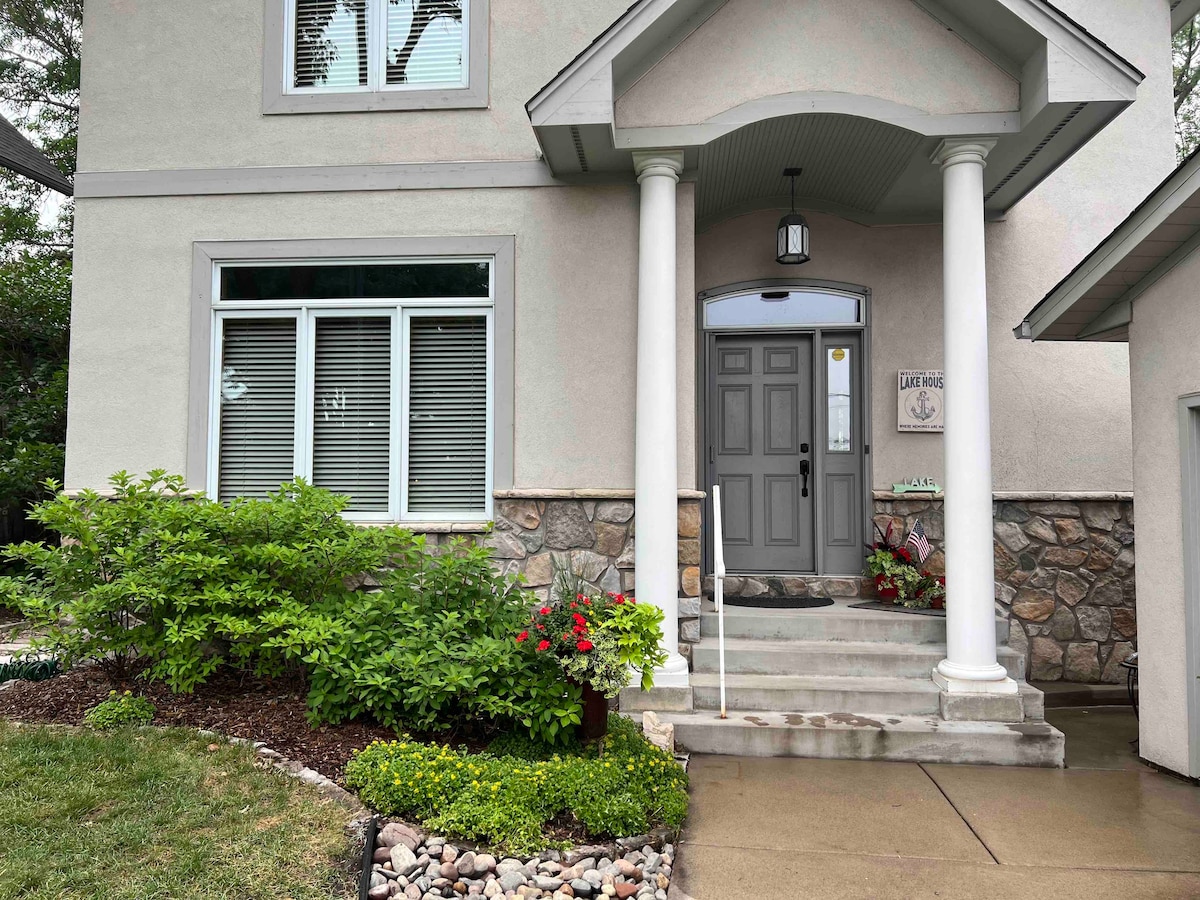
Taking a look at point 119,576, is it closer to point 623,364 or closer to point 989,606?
point 623,364

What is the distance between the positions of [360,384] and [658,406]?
2.09 metres

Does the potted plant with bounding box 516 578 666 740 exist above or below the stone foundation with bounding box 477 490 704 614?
below

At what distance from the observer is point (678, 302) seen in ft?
16.9

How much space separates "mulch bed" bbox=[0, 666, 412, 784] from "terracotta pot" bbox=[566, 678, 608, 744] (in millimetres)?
710

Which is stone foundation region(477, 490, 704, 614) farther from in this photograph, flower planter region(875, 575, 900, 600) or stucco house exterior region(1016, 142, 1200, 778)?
stucco house exterior region(1016, 142, 1200, 778)

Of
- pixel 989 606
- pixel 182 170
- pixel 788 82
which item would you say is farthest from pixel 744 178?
pixel 182 170

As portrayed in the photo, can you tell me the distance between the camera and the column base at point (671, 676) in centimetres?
464

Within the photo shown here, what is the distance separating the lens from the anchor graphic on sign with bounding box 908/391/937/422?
20.2 feet

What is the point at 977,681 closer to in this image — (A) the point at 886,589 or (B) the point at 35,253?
(A) the point at 886,589

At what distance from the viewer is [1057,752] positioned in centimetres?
432

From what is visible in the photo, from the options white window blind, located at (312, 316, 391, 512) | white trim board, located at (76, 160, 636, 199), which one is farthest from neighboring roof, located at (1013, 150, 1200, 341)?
white window blind, located at (312, 316, 391, 512)

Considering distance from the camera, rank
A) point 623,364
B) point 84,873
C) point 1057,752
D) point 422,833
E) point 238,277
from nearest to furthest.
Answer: point 84,873
point 422,833
point 1057,752
point 623,364
point 238,277

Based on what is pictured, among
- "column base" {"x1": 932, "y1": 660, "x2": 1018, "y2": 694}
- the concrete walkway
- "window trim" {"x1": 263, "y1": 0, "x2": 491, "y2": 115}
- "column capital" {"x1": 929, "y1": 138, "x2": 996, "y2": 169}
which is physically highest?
"window trim" {"x1": 263, "y1": 0, "x2": 491, "y2": 115}

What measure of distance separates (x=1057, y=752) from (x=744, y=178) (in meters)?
4.09
